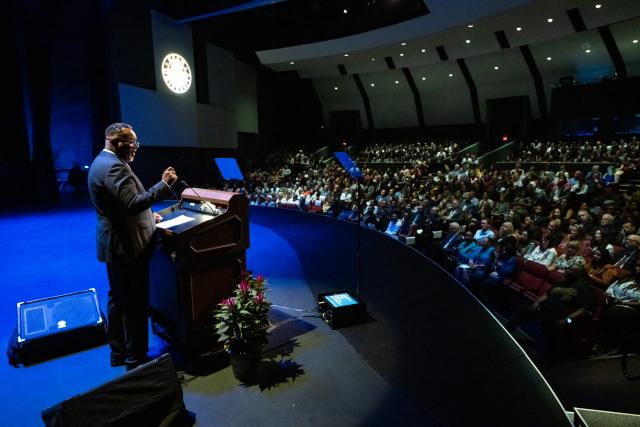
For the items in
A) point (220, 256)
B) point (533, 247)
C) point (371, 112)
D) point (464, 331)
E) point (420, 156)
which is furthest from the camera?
point (371, 112)

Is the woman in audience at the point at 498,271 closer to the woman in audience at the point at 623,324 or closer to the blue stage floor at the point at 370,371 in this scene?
the blue stage floor at the point at 370,371

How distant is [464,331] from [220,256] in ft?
6.18

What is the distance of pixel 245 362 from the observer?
7.91ft

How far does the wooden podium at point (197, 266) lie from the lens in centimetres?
248

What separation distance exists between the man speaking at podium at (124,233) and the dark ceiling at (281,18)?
12.1 meters

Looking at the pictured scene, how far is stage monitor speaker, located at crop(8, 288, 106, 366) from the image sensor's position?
8.58 feet

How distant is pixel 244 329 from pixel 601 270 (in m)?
3.90

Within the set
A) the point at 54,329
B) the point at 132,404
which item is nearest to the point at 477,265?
the point at 132,404

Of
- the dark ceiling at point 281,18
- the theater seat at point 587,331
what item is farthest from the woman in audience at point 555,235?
the dark ceiling at point 281,18

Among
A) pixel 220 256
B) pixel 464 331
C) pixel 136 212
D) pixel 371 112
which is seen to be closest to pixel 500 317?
pixel 464 331

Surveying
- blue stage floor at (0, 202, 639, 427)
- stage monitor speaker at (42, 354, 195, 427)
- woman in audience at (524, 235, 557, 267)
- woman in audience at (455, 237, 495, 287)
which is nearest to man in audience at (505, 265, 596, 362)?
blue stage floor at (0, 202, 639, 427)

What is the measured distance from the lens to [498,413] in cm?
207

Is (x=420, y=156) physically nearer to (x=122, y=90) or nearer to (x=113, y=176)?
(x=122, y=90)

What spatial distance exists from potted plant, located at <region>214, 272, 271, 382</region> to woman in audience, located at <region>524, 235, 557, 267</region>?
3.96 m
